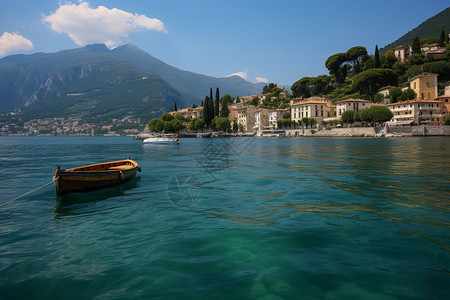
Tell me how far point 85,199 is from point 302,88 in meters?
115

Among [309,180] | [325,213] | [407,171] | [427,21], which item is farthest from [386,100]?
[427,21]

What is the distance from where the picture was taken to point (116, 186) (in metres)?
13.1

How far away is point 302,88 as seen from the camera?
114875 millimetres

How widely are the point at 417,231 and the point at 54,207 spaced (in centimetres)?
1102

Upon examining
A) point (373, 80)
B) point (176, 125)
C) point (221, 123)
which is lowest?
point (221, 123)

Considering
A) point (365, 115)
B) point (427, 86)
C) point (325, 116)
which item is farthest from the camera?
point (325, 116)

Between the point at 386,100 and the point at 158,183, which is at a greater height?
the point at 386,100

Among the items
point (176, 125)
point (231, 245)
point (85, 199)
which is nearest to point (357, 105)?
point (176, 125)

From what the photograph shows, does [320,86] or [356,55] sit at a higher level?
[356,55]

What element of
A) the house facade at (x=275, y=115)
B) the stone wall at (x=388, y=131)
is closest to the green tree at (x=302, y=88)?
the house facade at (x=275, y=115)

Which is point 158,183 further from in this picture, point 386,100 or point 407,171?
point 386,100

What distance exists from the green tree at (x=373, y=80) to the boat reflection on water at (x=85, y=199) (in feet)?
299

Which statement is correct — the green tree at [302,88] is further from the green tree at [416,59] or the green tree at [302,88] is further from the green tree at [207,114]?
the green tree at [207,114]

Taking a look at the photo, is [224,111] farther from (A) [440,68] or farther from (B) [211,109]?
(A) [440,68]
